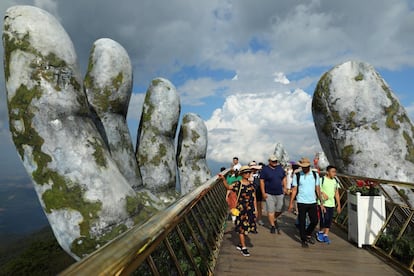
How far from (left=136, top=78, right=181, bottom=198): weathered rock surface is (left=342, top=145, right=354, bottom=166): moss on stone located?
420 inches

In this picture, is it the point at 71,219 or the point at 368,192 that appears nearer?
the point at 368,192

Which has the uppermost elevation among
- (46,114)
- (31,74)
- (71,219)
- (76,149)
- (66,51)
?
(66,51)

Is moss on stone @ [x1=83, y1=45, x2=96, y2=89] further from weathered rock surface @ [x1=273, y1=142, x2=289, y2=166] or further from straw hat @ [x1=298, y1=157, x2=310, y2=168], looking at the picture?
weathered rock surface @ [x1=273, y1=142, x2=289, y2=166]

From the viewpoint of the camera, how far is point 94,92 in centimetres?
1338

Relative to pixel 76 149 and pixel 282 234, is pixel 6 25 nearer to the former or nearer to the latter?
pixel 76 149

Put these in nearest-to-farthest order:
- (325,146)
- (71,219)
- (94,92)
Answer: (71,219) → (325,146) → (94,92)

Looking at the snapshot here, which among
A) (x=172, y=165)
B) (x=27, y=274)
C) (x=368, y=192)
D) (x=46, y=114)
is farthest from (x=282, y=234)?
(x=27, y=274)

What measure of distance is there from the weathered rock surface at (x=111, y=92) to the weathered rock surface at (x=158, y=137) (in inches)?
114

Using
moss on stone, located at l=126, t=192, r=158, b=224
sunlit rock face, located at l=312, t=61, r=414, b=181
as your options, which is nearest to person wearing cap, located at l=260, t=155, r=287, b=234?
sunlit rock face, located at l=312, t=61, r=414, b=181

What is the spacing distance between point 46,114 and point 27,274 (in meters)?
15.9

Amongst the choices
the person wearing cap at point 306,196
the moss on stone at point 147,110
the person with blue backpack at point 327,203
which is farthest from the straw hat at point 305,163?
the moss on stone at point 147,110

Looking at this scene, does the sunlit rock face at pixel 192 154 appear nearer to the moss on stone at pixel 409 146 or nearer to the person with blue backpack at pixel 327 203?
the moss on stone at pixel 409 146

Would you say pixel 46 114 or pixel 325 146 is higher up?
pixel 46 114

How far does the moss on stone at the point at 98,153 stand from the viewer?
29.9 ft
